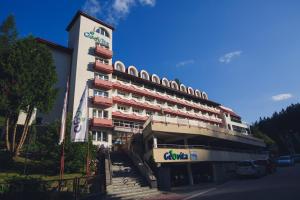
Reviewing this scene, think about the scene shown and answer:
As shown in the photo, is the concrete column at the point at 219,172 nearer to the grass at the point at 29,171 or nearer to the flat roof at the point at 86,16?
the grass at the point at 29,171

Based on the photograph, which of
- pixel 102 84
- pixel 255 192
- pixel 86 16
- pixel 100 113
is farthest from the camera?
pixel 86 16

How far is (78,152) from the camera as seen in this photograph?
2105 cm

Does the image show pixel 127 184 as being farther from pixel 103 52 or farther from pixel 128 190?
pixel 103 52

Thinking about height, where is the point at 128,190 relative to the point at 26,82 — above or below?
below

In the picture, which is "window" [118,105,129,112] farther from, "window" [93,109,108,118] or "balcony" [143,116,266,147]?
"balcony" [143,116,266,147]

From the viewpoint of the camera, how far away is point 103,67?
3756cm

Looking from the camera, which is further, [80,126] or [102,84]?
[102,84]

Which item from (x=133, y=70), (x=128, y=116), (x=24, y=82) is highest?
(x=133, y=70)

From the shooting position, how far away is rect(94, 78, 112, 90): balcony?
118 feet

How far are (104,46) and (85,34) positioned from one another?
3.74 meters

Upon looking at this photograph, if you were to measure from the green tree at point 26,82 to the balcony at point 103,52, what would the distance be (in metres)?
9.69

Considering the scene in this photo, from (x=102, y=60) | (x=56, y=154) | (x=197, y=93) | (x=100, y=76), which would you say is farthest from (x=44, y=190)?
(x=197, y=93)

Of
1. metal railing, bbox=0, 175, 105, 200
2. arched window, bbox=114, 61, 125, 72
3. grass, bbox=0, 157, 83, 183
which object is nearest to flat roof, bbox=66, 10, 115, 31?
arched window, bbox=114, 61, 125, 72

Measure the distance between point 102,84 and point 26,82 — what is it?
1203 centimetres
